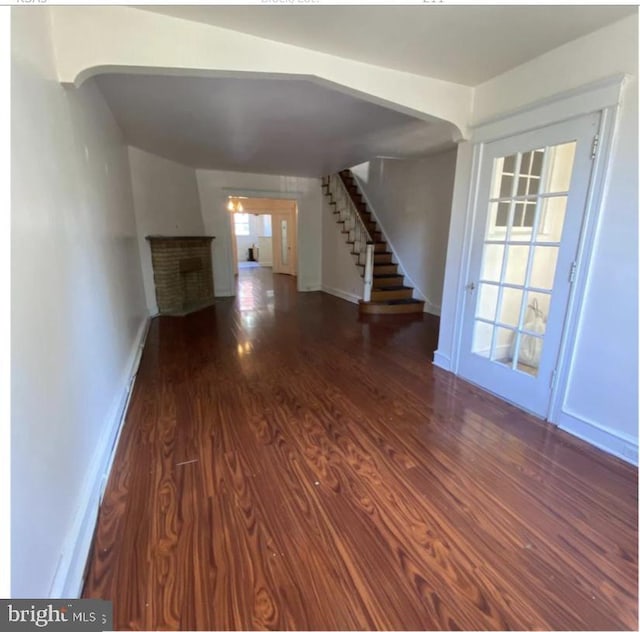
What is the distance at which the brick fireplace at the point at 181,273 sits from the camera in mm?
5113

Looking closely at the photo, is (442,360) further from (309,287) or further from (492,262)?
(309,287)

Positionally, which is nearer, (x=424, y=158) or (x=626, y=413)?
(x=626, y=413)

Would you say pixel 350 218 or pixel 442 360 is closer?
pixel 442 360

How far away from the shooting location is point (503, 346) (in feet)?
8.96

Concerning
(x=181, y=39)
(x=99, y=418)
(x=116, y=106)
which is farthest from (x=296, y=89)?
(x=99, y=418)

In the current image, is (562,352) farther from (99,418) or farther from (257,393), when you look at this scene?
(99,418)

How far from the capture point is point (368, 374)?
3162mm

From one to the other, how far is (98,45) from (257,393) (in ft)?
7.73

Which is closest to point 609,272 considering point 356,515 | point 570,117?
point 570,117

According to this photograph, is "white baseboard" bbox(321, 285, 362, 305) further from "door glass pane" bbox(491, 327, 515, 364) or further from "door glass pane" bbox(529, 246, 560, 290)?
"door glass pane" bbox(529, 246, 560, 290)

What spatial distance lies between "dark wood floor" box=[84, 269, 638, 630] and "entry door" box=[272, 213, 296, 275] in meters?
7.29

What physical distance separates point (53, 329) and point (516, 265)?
2.89 meters

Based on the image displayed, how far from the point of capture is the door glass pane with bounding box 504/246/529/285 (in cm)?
252

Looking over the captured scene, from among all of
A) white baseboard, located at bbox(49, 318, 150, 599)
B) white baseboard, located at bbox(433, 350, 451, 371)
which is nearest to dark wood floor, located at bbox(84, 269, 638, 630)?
white baseboard, located at bbox(49, 318, 150, 599)
